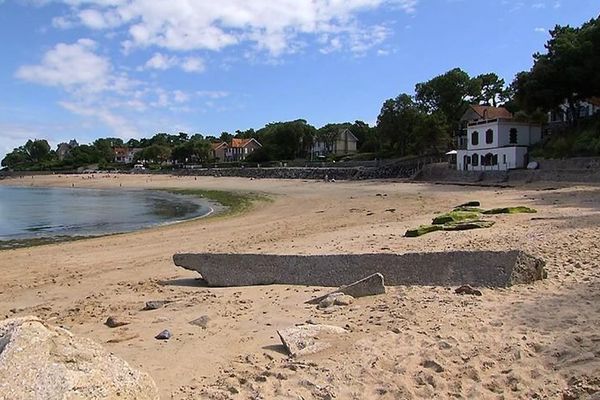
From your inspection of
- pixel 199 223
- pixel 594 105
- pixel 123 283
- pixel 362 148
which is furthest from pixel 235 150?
pixel 123 283

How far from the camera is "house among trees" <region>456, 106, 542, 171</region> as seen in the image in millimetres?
46669

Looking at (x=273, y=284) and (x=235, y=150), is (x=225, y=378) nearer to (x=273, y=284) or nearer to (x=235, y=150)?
(x=273, y=284)

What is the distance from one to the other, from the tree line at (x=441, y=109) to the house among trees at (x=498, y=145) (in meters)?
2.47

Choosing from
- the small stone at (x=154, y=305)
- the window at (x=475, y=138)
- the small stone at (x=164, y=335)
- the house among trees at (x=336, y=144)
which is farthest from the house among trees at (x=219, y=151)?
the small stone at (x=164, y=335)

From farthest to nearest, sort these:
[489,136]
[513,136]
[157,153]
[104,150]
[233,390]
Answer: [104,150] → [157,153] → [489,136] → [513,136] → [233,390]

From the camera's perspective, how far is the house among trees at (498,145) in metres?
46.7

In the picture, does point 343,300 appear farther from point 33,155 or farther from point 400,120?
point 33,155

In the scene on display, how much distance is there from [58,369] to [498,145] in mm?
50761

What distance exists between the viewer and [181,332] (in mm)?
6711

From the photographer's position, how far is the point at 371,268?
861 cm

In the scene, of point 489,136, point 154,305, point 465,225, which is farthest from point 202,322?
point 489,136

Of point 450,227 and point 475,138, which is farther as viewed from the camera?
point 475,138

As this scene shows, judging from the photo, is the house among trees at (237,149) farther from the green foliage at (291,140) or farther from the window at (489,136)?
the window at (489,136)

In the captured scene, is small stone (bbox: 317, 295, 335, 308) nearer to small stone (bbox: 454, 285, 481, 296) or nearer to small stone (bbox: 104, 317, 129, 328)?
Answer: small stone (bbox: 454, 285, 481, 296)
